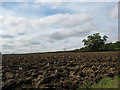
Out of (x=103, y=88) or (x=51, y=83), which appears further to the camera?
(x=51, y=83)

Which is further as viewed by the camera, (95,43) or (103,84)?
(95,43)

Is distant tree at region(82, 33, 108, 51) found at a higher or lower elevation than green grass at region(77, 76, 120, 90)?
higher

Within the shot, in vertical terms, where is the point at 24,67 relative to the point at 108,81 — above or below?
above

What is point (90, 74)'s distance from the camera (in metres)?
6.64

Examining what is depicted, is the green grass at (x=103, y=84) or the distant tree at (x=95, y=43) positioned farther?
the distant tree at (x=95, y=43)

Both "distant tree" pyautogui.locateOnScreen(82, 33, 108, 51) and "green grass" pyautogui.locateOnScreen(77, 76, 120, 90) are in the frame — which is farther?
"distant tree" pyautogui.locateOnScreen(82, 33, 108, 51)

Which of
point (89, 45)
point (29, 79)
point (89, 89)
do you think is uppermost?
point (89, 45)

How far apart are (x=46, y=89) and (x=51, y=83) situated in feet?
1.94

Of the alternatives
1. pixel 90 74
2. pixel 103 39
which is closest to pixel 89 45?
→ pixel 103 39

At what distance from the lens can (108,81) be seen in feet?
19.7

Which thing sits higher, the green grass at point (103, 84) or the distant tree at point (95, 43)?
the distant tree at point (95, 43)

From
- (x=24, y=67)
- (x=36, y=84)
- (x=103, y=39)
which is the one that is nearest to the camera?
(x=36, y=84)

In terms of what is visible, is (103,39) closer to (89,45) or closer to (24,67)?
(89,45)

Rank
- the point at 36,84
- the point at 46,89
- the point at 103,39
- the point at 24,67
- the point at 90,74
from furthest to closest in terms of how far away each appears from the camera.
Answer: the point at 103,39, the point at 24,67, the point at 90,74, the point at 36,84, the point at 46,89
